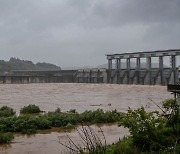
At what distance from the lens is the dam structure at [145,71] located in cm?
6462

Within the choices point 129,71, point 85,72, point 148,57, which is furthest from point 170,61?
point 85,72

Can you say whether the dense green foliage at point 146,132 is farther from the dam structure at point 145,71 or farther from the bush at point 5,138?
the dam structure at point 145,71

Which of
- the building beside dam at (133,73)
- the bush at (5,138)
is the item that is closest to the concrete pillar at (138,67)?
the building beside dam at (133,73)

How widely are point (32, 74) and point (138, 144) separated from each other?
109044mm

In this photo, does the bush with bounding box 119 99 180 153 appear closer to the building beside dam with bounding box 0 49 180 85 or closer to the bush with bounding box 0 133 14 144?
the bush with bounding box 0 133 14 144

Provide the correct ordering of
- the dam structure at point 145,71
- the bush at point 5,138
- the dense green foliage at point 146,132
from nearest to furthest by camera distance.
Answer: the dense green foliage at point 146,132
the bush at point 5,138
the dam structure at point 145,71

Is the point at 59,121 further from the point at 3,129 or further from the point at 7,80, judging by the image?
the point at 7,80

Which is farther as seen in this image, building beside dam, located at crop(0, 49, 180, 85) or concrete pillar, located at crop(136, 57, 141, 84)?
concrete pillar, located at crop(136, 57, 141, 84)

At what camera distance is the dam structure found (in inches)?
2544

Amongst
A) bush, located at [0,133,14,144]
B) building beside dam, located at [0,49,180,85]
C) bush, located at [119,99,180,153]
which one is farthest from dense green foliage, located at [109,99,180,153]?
building beside dam, located at [0,49,180,85]

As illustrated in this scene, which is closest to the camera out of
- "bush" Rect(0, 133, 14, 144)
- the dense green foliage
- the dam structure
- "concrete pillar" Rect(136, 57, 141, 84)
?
the dense green foliage

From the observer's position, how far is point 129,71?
2926 inches

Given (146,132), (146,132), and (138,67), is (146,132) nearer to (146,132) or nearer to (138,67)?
(146,132)

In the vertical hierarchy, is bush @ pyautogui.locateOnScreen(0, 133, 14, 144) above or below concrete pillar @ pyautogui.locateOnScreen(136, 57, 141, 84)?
below
